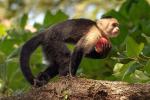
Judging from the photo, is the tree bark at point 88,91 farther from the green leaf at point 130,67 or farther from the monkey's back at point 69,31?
the monkey's back at point 69,31

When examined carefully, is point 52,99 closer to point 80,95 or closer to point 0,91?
point 80,95

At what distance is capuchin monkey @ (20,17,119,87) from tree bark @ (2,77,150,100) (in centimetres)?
49

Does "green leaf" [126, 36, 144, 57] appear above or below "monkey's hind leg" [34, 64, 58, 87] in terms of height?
above

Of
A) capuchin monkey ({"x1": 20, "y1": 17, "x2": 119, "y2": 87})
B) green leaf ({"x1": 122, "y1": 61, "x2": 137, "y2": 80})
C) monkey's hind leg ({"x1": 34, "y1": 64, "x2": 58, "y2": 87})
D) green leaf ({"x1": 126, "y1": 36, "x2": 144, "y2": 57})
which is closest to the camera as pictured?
green leaf ({"x1": 126, "y1": 36, "x2": 144, "y2": 57})

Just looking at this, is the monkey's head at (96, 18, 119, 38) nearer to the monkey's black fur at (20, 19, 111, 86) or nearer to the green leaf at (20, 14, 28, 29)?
the monkey's black fur at (20, 19, 111, 86)

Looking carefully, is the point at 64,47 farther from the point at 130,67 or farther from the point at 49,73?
→ the point at 130,67

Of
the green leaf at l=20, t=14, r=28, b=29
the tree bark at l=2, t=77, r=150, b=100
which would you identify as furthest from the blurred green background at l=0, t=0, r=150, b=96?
the tree bark at l=2, t=77, r=150, b=100

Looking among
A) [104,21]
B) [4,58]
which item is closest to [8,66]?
[4,58]

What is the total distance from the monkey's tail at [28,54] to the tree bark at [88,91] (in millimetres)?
574

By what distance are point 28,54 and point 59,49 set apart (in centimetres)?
25

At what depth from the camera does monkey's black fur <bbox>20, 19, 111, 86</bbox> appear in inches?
161

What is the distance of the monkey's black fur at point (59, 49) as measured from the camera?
409 centimetres

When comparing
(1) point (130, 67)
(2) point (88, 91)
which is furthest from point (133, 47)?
(2) point (88, 91)

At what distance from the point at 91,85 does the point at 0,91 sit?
1531mm
